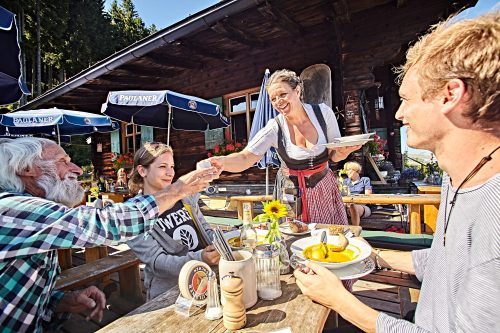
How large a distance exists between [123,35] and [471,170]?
2961 centimetres

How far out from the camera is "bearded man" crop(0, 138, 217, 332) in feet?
3.34

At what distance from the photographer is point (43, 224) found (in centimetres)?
103

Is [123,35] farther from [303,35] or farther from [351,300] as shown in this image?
[351,300]

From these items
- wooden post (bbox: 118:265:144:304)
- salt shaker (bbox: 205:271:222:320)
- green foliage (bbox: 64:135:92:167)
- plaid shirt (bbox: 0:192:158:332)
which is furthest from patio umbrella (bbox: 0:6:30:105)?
green foliage (bbox: 64:135:92:167)

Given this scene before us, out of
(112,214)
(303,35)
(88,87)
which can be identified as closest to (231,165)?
(112,214)

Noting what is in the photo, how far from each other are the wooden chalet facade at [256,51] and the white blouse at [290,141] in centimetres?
309

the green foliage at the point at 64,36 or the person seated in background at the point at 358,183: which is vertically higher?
the green foliage at the point at 64,36

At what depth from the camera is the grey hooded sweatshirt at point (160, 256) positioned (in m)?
1.55

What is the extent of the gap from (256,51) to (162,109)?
2.82 metres

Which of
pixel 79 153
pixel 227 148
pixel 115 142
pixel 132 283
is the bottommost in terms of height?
pixel 132 283

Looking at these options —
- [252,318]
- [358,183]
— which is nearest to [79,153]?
[358,183]

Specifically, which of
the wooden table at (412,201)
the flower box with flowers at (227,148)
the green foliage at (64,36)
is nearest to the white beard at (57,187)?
the wooden table at (412,201)

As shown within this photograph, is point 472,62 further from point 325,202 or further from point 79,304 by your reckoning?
point 79,304

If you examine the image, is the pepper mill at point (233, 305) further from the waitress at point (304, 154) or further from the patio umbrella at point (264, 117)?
the patio umbrella at point (264, 117)
